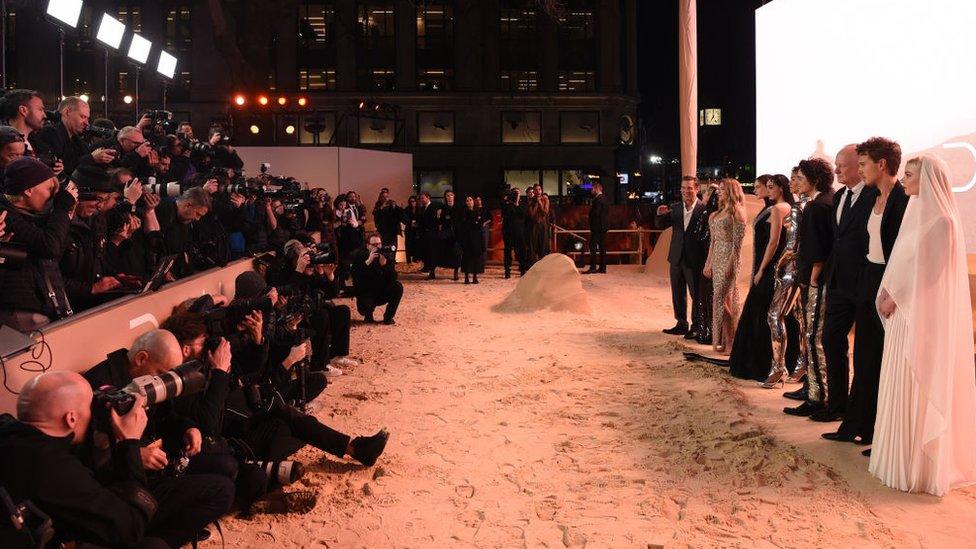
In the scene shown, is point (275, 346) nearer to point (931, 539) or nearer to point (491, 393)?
point (491, 393)

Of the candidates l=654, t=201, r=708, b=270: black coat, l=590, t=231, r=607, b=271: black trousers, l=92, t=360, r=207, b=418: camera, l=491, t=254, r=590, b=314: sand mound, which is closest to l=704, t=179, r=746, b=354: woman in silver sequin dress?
l=654, t=201, r=708, b=270: black coat

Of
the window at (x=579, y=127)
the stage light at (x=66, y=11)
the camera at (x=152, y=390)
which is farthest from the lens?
the window at (x=579, y=127)

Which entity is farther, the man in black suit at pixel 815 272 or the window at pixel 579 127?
the window at pixel 579 127

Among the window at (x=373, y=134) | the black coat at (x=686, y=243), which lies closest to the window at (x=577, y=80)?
the window at (x=373, y=134)

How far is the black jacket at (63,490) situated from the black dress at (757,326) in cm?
536

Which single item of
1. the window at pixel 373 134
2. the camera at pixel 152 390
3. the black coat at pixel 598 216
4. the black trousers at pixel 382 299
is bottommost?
the black trousers at pixel 382 299

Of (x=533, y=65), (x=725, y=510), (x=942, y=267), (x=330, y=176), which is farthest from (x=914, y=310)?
(x=533, y=65)

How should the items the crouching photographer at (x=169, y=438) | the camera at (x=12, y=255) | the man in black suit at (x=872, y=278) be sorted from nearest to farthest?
the crouching photographer at (x=169, y=438)
the camera at (x=12, y=255)
the man in black suit at (x=872, y=278)

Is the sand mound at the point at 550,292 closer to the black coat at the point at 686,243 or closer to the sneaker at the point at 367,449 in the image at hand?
the black coat at the point at 686,243

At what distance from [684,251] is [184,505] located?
22.6 ft

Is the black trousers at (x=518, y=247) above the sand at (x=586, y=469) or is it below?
above

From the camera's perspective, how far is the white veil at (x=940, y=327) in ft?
14.0

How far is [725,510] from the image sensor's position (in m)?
4.18

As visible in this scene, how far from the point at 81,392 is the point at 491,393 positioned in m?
4.33
